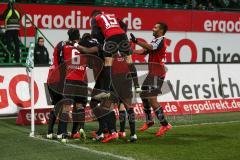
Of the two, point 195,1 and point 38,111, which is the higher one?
point 195,1

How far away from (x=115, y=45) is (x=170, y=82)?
20.6ft

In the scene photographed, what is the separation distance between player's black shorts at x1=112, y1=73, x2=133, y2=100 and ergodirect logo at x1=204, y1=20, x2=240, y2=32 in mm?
14673

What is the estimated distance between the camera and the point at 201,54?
84.3 feet

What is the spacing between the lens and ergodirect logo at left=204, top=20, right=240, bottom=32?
25.9m

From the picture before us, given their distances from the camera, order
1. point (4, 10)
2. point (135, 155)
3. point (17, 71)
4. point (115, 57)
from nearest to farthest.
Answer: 1. point (135, 155)
2. point (115, 57)
3. point (17, 71)
4. point (4, 10)

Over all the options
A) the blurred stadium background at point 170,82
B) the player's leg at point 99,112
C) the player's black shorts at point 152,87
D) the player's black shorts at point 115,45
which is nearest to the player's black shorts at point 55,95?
the player's leg at point 99,112

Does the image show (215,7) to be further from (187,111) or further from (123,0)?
(187,111)

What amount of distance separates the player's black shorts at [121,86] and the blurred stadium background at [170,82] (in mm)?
892

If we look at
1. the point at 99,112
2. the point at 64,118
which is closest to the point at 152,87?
the point at 99,112

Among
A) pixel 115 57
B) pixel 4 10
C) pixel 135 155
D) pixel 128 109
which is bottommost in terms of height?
pixel 135 155

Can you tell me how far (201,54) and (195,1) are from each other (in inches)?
92.9

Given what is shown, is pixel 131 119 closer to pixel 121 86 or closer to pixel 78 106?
pixel 121 86

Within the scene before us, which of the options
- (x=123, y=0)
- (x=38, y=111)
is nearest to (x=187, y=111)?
(x=38, y=111)

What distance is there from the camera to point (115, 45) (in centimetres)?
1123
